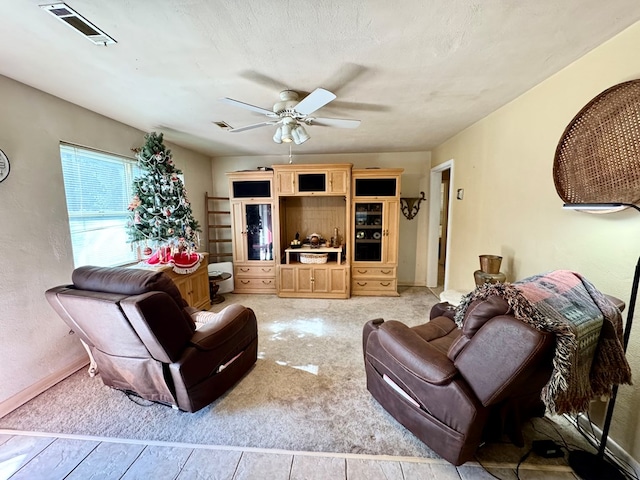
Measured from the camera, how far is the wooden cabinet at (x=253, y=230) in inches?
161

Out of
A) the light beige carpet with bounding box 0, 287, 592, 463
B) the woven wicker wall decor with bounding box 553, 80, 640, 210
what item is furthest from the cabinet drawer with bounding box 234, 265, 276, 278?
the woven wicker wall decor with bounding box 553, 80, 640, 210

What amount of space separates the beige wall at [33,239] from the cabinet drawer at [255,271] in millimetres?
2169

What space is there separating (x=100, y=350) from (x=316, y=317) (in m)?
2.19

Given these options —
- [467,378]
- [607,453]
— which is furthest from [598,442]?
[467,378]

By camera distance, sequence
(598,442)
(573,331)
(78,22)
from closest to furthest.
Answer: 1. (573,331)
2. (78,22)
3. (598,442)

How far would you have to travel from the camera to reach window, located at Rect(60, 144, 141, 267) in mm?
2391

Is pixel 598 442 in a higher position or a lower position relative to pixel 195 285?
lower

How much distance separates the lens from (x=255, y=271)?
4.29 metres

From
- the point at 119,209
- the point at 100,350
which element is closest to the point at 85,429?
the point at 100,350

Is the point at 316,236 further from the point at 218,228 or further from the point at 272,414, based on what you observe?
the point at 272,414

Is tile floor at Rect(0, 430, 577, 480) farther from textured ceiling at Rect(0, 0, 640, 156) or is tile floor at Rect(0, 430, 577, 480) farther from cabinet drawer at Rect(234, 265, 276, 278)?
cabinet drawer at Rect(234, 265, 276, 278)

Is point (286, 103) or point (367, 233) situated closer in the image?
point (286, 103)

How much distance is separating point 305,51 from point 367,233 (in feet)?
9.67

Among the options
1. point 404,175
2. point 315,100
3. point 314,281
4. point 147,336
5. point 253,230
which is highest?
point 315,100
